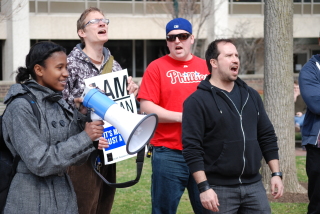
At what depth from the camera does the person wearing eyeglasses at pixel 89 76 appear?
4.45 metres

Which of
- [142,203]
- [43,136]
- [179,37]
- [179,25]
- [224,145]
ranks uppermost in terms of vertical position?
[179,25]

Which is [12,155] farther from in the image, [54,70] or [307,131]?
[307,131]

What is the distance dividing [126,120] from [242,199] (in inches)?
49.9

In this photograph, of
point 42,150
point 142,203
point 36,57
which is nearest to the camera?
point 42,150

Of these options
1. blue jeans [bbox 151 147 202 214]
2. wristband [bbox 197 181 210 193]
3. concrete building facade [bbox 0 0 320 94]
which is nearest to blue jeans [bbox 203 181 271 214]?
wristband [bbox 197 181 210 193]

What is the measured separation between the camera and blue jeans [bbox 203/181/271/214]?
3.96m

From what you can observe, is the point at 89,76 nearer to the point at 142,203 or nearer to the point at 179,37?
the point at 179,37

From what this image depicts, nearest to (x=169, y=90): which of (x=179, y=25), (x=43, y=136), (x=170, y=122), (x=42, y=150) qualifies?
(x=170, y=122)

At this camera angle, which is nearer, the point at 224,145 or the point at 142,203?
the point at 224,145

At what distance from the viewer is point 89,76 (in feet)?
15.0

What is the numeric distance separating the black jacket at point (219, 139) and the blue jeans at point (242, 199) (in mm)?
47

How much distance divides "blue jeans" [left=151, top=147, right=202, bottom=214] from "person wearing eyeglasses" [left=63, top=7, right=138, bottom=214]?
16.2 inches

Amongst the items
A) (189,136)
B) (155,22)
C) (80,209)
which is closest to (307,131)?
(189,136)

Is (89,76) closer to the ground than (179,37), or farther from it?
closer to the ground
